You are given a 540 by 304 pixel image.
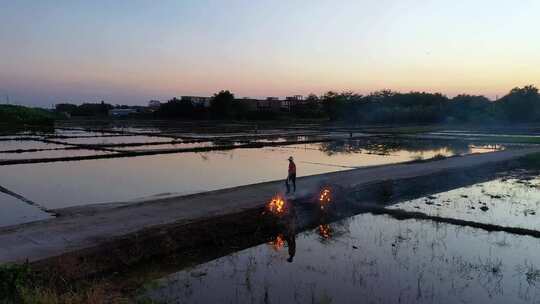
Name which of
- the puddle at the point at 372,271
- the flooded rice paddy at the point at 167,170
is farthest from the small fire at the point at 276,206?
the flooded rice paddy at the point at 167,170

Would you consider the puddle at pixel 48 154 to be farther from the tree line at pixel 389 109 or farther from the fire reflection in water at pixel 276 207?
the tree line at pixel 389 109

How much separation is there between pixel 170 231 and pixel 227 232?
1.37 meters

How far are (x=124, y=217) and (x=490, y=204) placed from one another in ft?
34.3

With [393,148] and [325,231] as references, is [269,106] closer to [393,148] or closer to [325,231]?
[393,148]

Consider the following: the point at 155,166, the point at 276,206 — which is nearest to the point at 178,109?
the point at 155,166

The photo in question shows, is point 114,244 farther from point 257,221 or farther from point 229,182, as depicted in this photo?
point 229,182

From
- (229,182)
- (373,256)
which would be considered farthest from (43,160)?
(373,256)

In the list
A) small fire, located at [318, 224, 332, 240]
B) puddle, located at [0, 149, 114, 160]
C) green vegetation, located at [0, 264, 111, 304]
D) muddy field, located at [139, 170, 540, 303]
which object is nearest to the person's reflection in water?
muddy field, located at [139, 170, 540, 303]

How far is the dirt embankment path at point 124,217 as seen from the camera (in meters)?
7.79

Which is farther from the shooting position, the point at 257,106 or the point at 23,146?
the point at 257,106

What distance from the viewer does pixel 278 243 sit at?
9.50m

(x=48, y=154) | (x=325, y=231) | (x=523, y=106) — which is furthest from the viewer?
(x=523, y=106)

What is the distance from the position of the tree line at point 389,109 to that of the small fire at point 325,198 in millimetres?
54427

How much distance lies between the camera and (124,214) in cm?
1016
